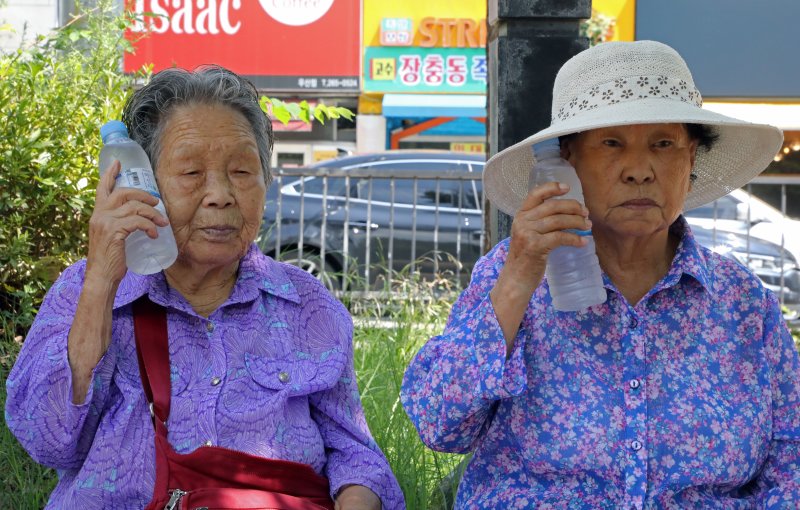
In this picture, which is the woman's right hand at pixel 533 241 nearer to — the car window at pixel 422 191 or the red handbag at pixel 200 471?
the red handbag at pixel 200 471

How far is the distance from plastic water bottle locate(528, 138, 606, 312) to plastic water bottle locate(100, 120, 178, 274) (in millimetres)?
838

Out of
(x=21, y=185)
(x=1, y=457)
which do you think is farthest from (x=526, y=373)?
(x=21, y=185)

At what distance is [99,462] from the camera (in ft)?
7.31

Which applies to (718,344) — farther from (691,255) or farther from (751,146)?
(751,146)

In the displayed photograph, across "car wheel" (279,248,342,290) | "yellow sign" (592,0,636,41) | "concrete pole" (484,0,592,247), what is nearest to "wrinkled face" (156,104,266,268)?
"concrete pole" (484,0,592,247)

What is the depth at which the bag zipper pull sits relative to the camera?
85.3 inches

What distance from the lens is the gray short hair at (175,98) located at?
2441 millimetres

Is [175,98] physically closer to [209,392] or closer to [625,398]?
[209,392]

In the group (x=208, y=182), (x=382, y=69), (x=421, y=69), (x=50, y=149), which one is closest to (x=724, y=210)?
(x=50, y=149)

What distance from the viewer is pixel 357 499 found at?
93.6 inches

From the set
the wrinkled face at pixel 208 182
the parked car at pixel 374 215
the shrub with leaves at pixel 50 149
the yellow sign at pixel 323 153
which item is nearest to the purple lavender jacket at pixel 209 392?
the wrinkled face at pixel 208 182

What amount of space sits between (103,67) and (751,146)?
10.9 feet

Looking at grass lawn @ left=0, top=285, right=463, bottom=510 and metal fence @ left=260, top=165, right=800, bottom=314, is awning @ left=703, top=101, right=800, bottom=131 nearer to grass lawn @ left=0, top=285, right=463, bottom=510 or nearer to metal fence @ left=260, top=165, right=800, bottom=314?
metal fence @ left=260, top=165, right=800, bottom=314

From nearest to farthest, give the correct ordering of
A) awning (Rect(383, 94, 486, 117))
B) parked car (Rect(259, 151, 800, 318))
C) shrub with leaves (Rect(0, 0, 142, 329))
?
shrub with leaves (Rect(0, 0, 142, 329))
parked car (Rect(259, 151, 800, 318))
awning (Rect(383, 94, 486, 117))
